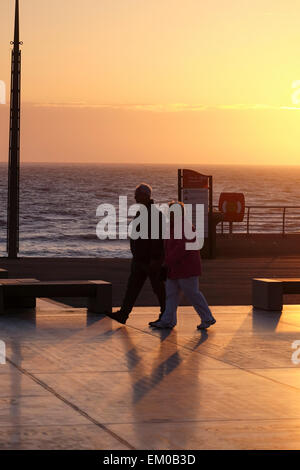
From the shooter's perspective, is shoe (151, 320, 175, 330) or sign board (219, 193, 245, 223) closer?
shoe (151, 320, 175, 330)

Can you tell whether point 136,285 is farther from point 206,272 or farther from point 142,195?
point 206,272

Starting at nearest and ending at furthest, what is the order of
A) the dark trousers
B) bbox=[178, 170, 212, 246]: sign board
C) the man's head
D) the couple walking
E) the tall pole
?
1. the couple walking
2. the man's head
3. the dark trousers
4. the tall pole
5. bbox=[178, 170, 212, 246]: sign board

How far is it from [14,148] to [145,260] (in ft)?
47.6

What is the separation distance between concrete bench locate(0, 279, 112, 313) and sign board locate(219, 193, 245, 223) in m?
20.6

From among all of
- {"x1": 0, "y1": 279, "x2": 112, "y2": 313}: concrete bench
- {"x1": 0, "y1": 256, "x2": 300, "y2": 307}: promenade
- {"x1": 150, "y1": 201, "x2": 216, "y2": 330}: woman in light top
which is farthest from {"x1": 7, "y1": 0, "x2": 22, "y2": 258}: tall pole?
{"x1": 150, "y1": 201, "x2": 216, "y2": 330}: woman in light top

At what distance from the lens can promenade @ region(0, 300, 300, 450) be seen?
299 inches

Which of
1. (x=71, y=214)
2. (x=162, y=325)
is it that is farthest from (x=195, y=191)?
(x=71, y=214)

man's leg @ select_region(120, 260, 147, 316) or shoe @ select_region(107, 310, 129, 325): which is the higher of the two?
man's leg @ select_region(120, 260, 147, 316)

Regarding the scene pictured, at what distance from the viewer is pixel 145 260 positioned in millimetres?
13703

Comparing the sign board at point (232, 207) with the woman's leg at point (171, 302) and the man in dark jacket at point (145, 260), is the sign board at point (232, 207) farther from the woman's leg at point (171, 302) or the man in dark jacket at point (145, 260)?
the woman's leg at point (171, 302)

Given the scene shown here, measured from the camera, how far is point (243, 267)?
2470 cm

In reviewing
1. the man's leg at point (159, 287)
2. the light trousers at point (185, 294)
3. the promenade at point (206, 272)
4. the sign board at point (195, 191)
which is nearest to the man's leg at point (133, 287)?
the man's leg at point (159, 287)

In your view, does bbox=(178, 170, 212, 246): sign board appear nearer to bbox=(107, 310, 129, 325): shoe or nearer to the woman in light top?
bbox=(107, 310, 129, 325): shoe

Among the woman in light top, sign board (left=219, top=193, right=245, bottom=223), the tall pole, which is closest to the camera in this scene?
the woman in light top
